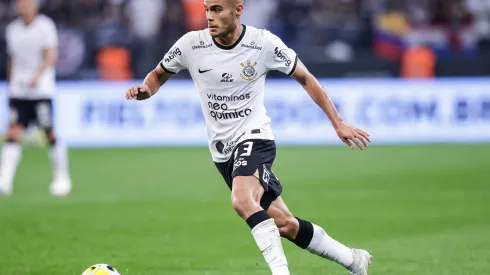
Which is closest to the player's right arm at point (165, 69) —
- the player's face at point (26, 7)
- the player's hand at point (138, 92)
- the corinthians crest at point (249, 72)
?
the player's hand at point (138, 92)

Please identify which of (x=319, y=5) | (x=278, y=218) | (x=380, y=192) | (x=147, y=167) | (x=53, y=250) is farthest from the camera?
(x=319, y=5)

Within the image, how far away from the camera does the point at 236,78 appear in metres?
6.73

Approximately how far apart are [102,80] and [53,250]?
39.0 feet

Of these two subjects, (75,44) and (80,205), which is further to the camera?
(75,44)

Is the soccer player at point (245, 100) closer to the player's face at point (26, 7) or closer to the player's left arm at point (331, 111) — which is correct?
the player's left arm at point (331, 111)

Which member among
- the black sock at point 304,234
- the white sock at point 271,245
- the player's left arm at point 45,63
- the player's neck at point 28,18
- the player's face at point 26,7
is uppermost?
the white sock at point 271,245

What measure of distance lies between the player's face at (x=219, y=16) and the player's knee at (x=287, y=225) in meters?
1.38

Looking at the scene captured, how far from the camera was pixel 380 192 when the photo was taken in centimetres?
1252

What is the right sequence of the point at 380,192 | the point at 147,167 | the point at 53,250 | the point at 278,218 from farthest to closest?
the point at 147,167
the point at 380,192
the point at 53,250
the point at 278,218

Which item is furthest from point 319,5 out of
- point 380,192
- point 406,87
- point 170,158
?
point 380,192

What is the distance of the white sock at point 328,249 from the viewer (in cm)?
673

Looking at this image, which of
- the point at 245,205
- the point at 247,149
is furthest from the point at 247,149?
the point at 245,205

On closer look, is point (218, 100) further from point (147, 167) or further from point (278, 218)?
point (147, 167)

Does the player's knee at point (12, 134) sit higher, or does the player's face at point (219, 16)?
the player's face at point (219, 16)
